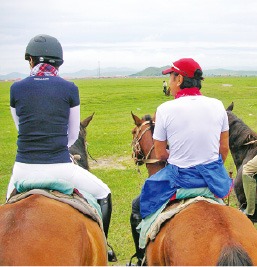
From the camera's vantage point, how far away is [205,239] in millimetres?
3283

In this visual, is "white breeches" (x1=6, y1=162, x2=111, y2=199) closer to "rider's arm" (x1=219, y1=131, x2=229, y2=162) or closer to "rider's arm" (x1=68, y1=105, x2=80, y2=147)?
"rider's arm" (x1=68, y1=105, x2=80, y2=147)

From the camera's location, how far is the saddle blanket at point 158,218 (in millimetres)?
3878

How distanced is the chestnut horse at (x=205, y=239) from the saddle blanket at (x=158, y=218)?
5 cm

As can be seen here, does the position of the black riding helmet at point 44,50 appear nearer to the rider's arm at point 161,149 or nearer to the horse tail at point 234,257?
the rider's arm at point 161,149

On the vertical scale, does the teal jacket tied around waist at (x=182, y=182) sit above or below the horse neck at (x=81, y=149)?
above

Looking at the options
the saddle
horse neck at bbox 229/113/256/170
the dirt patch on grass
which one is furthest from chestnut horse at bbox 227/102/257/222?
the dirt patch on grass

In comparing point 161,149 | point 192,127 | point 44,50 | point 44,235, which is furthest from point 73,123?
point 44,235

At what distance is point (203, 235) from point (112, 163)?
1147 cm

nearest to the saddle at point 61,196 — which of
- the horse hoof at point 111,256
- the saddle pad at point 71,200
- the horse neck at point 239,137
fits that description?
the saddle pad at point 71,200

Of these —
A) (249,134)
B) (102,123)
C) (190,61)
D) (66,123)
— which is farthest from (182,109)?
(102,123)

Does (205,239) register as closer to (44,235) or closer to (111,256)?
(44,235)

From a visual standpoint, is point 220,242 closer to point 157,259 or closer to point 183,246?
point 183,246

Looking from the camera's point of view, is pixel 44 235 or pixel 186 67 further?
pixel 186 67

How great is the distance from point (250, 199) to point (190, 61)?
3.98 metres
